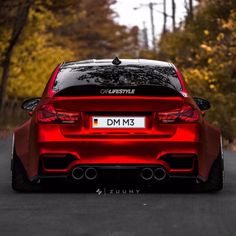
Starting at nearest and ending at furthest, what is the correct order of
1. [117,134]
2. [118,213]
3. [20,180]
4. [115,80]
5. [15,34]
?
[118,213], [117,134], [115,80], [20,180], [15,34]

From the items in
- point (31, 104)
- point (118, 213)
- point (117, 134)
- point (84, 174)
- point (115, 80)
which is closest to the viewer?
point (118, 213)

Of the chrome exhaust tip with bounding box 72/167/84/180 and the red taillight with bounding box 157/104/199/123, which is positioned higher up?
the red taillight with bounding box 157/104/199/123

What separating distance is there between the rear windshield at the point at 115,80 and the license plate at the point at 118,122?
278 mm

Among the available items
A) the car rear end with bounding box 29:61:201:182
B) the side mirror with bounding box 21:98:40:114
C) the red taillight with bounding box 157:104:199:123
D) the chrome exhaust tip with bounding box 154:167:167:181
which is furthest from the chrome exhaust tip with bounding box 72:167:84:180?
the side mirror with bounding box 21:98:40:114

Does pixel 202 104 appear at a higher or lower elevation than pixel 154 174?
higher

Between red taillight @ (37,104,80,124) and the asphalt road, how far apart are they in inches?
30.8

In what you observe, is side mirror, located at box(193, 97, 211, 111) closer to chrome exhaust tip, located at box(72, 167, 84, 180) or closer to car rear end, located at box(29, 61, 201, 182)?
car rear end, located at box(29, 61, 201, 182)

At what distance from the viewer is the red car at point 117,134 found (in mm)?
8945

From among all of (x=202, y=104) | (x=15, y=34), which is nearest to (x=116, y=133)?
(x=202, y=104)

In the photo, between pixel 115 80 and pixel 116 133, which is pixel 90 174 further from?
pixel 115 80

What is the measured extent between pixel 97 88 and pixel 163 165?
1044 millimetres

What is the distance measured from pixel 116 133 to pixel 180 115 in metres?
0.68

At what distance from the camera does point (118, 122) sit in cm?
895

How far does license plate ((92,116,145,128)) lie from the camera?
8938 mm
